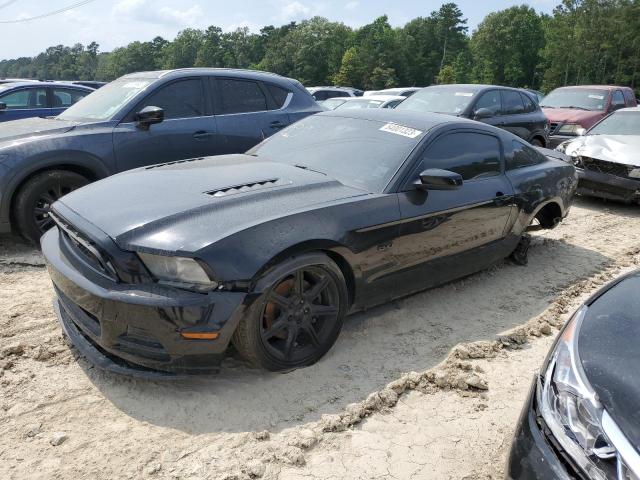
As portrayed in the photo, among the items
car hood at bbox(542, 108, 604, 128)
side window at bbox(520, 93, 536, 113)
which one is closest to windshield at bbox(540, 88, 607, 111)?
car hood at bbox(542, 108, 604, 128)

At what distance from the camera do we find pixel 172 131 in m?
5.68

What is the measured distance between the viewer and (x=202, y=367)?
2.77 meters

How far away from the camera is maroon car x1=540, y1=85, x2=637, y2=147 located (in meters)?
11.5

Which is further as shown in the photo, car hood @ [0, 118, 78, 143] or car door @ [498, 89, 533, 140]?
car door @ [498, 89, 533, 140]

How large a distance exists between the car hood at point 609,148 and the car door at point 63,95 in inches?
330

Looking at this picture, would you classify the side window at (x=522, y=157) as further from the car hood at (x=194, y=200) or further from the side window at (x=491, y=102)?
the side window at (x=491, y=102)

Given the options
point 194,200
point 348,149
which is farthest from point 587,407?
point 348,149

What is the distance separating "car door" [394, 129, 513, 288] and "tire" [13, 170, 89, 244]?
3328 millimetres

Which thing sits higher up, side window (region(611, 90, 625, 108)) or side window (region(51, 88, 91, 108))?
side window (region(51, 88, 91, 108))

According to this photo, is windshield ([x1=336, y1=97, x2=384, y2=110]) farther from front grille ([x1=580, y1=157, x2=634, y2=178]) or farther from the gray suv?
the gray suv

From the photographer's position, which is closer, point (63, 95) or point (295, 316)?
point (295, 316)

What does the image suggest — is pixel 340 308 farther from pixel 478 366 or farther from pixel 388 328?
pixel 478 366

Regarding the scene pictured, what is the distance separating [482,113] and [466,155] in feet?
16.8

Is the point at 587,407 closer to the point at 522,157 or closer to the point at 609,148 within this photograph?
the point at 522,157
